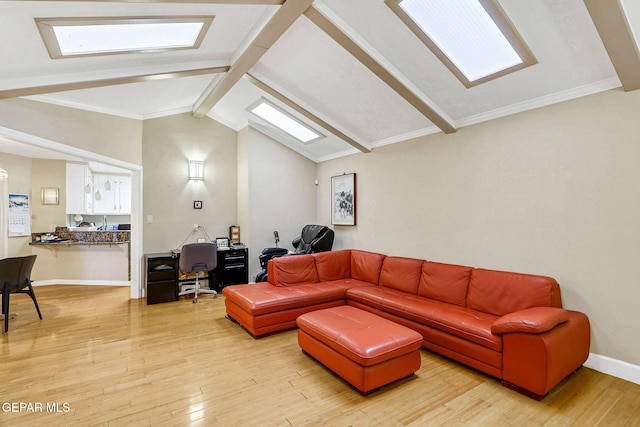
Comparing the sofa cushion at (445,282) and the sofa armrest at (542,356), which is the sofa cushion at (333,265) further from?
the sofa armrest at (542,356)

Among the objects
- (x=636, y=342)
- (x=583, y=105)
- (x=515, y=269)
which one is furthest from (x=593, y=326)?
(x=583, y=105)

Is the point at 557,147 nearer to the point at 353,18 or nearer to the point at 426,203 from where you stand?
the point at 426,203

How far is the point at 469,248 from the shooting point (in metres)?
3.56

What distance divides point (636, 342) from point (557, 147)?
178 centimetres

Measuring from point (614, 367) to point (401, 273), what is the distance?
207cm

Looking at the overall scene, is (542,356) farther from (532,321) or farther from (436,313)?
(436,313)

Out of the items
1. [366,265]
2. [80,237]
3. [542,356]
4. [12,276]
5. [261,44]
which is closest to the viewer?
[542,356]

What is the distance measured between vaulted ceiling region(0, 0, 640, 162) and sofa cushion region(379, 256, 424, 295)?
1761 mm

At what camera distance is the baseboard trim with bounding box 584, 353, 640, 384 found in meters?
2.44

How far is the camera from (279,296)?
3600 millimetres

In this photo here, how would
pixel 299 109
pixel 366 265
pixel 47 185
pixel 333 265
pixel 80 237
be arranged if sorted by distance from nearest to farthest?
pixel 299 109 → pixel 366 265 → pixel 333 265 → pixel 80 237 → pixel 47 185

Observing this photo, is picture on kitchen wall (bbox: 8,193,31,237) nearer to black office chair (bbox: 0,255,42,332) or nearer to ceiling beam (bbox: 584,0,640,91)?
black office chair (bbox: 0,255,42,332)

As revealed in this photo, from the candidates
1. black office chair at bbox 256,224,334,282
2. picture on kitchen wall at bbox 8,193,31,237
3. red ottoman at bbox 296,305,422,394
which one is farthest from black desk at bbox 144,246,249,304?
red ottoman at bbox 296,305,422,394

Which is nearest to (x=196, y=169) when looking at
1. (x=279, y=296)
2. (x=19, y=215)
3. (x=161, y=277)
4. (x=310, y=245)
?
(x=161, y=277)
